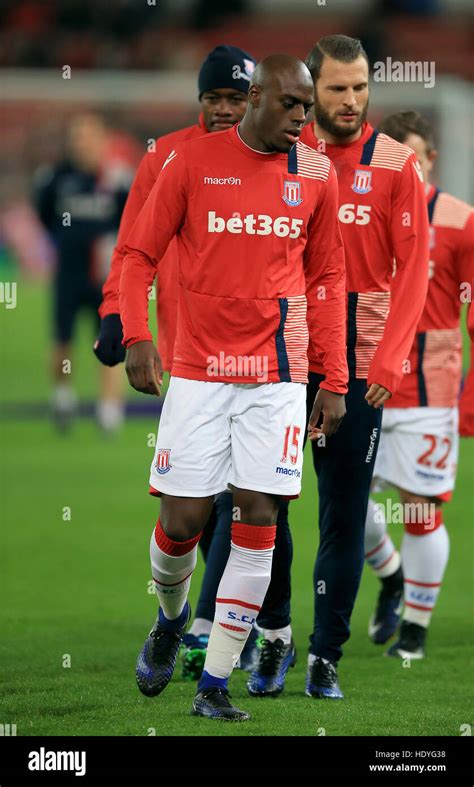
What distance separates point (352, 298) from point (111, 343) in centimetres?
91

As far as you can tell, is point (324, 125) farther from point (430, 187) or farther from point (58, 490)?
point (58, 490)

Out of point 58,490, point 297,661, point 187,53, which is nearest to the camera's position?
point 297,661

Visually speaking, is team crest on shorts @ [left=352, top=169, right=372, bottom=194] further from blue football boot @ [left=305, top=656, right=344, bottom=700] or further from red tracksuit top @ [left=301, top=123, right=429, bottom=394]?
blue football boot @ [left=305, top=656, right=344, bottom=700]

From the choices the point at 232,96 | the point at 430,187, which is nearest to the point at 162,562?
the point at 232,96

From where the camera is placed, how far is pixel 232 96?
5.75 metres

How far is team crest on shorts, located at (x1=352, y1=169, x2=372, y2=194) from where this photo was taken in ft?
17.5

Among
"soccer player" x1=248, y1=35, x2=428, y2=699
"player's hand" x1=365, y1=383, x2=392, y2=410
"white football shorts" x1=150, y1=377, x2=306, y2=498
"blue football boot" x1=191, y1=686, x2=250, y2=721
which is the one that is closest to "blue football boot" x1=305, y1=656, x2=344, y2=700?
"soccer player" x1=248, y1=35, x2=428, y2=699

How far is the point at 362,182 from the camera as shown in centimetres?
533

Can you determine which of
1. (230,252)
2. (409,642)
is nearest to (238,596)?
(230,252)

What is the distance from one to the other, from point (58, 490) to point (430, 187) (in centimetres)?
514

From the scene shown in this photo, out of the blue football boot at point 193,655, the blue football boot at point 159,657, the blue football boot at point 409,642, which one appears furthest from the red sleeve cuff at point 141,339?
the blue football boot at point 409,642

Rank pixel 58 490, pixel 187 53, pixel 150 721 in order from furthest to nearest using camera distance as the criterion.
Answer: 1. pixel 187 53
2. pixel 58 490
3. pixel 150 721

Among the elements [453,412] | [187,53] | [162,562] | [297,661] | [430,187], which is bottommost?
[297,661]

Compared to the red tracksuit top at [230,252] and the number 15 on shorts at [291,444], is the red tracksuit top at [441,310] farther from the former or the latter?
the number 15 on shorts at [291,444]
